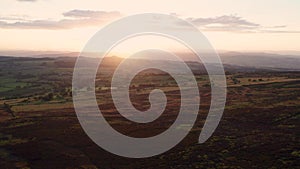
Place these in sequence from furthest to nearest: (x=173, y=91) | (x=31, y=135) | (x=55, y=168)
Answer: (x=173, y=91) < (x=31, y=135) < (x=55, y=168)

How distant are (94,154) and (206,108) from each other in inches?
1589

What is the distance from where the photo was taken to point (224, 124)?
6644 centimetres

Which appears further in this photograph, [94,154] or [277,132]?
[277,132]

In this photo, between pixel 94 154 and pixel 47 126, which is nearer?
pixel 94 154

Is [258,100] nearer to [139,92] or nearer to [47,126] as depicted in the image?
[139,92]

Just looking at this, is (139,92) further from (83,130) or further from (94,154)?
(94,154)

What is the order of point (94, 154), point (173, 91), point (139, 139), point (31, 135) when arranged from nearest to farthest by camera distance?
point (94, 154) < point (139, 139) < point (31, 135) < point (173, 91)

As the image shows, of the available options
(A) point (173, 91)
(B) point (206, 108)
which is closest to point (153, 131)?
(B) point (206, 108)

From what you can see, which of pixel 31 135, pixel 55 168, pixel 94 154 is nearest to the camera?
pixel 55 168

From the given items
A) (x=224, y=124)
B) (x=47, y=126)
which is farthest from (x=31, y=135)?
(x=224, y=124)

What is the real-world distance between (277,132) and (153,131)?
20011 millimetres

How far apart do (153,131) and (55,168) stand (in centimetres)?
2195

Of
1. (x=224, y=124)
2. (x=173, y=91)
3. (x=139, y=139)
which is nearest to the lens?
(x=139, y=139)

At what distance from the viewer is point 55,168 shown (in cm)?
4375
